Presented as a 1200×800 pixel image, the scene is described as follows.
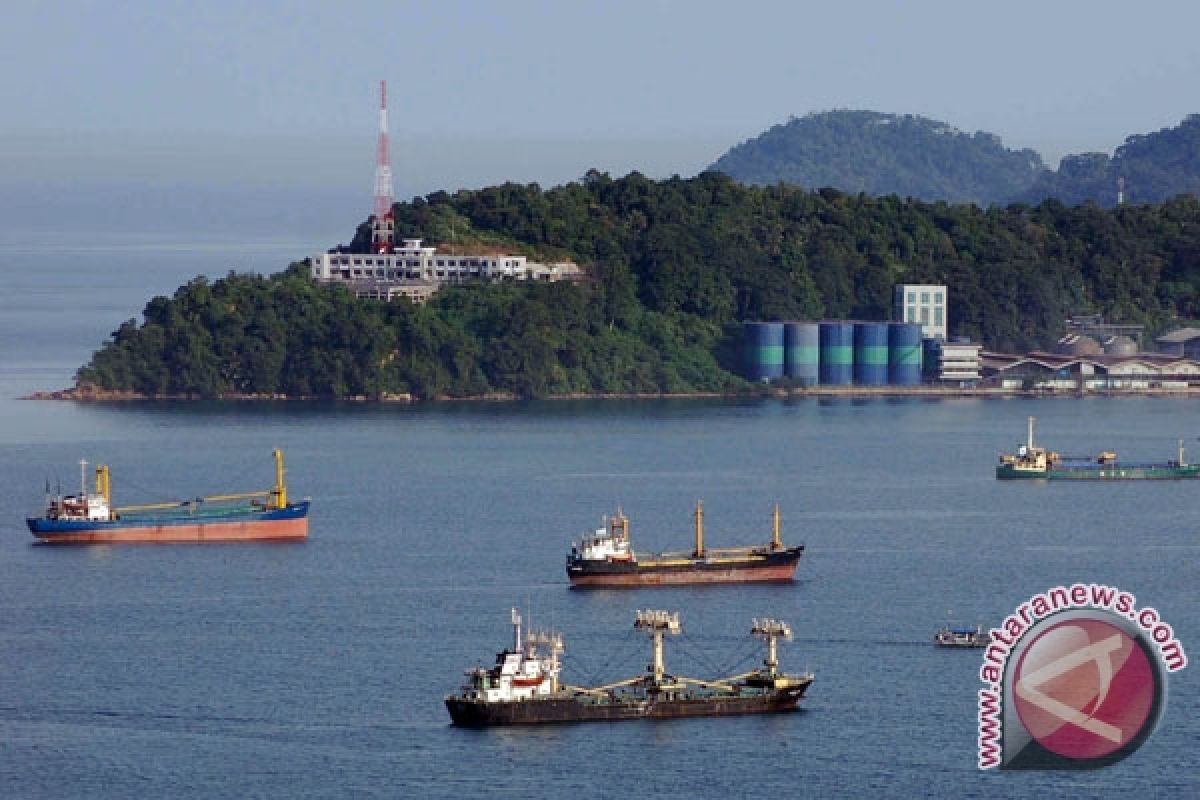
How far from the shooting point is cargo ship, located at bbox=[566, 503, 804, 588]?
176ft

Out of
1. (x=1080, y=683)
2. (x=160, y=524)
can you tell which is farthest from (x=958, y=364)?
(x=1080, y=683)

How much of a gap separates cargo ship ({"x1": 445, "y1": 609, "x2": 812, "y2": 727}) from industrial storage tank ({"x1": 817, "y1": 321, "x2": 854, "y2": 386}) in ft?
209

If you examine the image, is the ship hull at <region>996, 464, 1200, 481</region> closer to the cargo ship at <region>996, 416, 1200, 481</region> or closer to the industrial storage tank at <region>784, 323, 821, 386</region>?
the cargo ship at <region>996, 416, 1200, 481</region>

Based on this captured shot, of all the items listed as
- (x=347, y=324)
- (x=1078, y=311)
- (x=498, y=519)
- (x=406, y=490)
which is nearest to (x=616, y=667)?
(x=498, y=519)

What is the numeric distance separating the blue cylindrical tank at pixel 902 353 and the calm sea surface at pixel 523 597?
12.8 meters

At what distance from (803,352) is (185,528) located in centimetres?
4650

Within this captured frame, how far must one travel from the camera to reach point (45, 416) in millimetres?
90875

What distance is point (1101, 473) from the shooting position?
74.9 meters

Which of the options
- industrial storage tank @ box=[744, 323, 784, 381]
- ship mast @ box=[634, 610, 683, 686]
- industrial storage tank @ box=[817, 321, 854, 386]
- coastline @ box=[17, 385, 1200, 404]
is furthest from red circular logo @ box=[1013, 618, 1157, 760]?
industrial storage tank @ box=[817, 321, 854, 386]

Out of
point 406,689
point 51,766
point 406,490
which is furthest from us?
point 406,490

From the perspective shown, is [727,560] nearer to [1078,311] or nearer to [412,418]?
[412,418]

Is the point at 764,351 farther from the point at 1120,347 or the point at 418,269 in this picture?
the point at 1120,347

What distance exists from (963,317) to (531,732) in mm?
73973

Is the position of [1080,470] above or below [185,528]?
above
